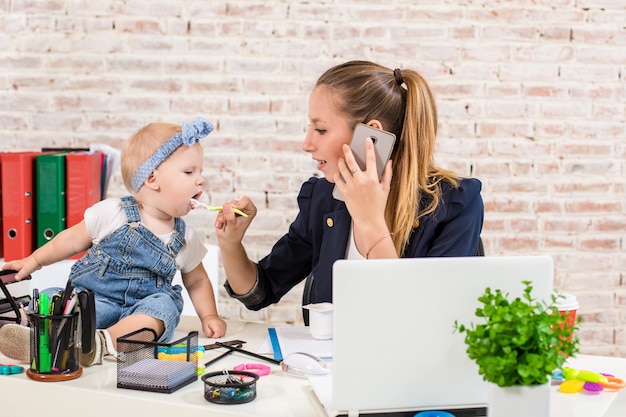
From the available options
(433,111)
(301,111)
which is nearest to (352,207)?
(433,111)

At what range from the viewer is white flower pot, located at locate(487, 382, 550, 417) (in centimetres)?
107

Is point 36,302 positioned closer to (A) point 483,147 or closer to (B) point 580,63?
(A) point 483,147

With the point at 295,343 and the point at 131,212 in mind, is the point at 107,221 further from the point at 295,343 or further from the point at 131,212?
the point at 295,343

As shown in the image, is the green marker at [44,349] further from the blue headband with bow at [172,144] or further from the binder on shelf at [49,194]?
the binder on shelf at [49,194]

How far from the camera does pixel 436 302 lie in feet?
3.80

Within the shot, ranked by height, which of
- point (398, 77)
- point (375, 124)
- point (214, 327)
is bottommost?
point (214, 327)

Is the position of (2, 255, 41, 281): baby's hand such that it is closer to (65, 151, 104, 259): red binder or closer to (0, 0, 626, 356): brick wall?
(65, 151, 104, 259): red binder

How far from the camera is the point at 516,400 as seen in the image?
42.3 inches

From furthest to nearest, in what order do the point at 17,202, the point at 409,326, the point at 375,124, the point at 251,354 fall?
the point at 17,202 < the point at 375,124 < the point at 251,354 < the point at 409,326

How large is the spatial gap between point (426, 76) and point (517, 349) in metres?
1.99

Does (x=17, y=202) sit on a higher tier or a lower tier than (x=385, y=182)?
lower

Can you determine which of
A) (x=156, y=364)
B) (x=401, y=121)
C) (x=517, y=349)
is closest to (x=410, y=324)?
(x=517, y=349)

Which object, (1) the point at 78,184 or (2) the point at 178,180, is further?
(1) the point at 78,184

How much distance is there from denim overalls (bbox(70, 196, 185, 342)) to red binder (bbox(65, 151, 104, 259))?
2.40 feet
